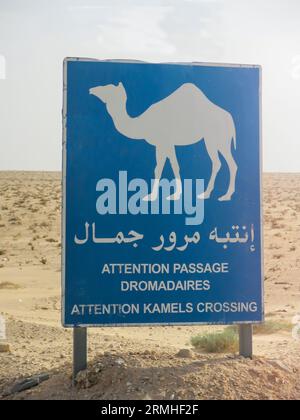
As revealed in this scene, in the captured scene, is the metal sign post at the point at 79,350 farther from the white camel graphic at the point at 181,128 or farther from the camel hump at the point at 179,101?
the camel hump at the point at 179,101

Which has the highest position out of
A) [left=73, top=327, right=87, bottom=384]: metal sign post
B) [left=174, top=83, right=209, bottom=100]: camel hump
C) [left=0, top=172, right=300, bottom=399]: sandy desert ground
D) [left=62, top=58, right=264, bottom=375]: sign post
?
[left=174, top=83, right=209, bottom=100]: camel hump

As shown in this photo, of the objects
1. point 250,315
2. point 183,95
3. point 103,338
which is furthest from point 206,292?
point 103,338

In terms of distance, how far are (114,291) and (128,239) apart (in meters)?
0.47

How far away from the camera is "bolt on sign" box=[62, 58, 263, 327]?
17.7 feet

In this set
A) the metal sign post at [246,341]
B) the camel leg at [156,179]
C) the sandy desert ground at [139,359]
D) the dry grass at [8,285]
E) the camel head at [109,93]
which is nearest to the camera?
the sandy desert ground at [139,359]

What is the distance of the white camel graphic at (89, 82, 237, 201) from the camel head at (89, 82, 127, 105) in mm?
18

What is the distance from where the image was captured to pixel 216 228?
5590 mm

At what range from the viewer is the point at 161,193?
5.52m

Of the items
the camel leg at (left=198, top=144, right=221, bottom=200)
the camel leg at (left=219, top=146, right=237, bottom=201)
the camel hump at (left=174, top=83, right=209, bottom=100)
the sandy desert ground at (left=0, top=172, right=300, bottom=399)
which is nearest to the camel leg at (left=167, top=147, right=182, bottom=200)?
the camel leg at (left=198, top=144, right=221, bottom=200)

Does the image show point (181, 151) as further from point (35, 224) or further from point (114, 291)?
Result: point (35, 224)

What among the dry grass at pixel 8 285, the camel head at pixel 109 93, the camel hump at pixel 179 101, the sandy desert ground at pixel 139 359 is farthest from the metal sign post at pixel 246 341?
the dry grass at pixel 8 285

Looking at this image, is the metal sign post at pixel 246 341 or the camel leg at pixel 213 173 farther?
the metal sign post at pixel 246 341

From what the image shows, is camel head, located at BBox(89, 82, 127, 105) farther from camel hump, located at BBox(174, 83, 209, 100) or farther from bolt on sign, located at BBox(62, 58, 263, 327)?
camel hump, located at BBox(174, 83, 209, 100)

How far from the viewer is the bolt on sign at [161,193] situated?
5.39m
